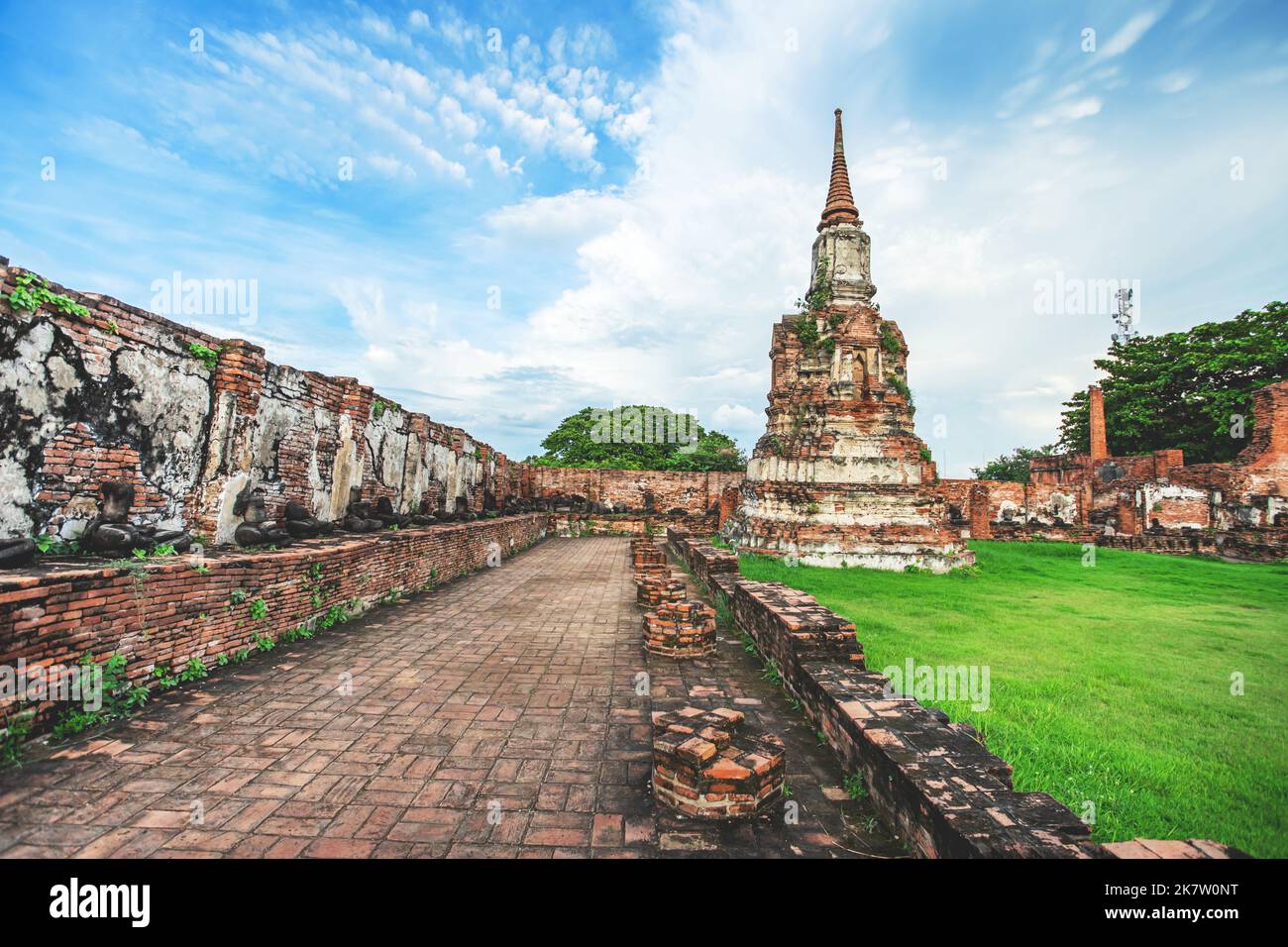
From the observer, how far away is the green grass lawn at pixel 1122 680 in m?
2.81

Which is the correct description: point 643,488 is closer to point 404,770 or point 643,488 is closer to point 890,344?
point 890,344

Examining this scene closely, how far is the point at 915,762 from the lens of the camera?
2586mm

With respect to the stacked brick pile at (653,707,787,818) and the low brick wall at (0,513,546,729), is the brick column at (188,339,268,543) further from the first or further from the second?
the stacked brick pile at (653,707,787,818)

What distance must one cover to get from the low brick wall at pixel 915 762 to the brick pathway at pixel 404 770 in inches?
8.0

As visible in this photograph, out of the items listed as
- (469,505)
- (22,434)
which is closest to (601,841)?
(22,434)

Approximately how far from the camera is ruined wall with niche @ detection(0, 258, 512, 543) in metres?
4.35

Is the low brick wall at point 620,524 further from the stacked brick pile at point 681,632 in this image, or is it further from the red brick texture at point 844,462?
the stacked brick pile at point 681,632

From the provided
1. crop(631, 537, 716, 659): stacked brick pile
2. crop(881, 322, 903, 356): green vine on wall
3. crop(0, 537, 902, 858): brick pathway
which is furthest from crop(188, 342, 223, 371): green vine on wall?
crop(881, 322, 903, 356): green vine on wall

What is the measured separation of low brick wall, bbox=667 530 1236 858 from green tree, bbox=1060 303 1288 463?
25.8 metres

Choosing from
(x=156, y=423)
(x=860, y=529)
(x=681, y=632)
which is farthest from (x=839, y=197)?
(x=156, y=423)

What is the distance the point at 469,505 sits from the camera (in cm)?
1477
